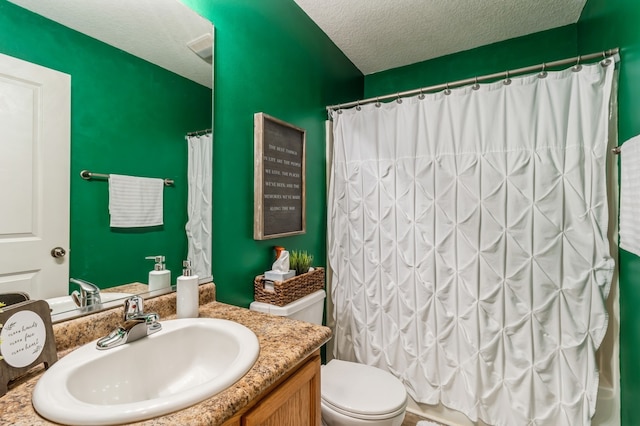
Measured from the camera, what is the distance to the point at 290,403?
2.80 feet

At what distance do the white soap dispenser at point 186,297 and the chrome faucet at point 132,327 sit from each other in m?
0.12

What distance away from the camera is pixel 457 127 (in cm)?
170

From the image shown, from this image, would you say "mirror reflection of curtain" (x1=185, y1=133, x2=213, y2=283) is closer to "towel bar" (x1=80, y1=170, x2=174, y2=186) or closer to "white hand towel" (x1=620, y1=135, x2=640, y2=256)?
"towel bar" (x1=80, y1=170, x2=174, y2=186)

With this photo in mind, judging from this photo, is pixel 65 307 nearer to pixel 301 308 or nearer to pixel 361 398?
pixel 301 308

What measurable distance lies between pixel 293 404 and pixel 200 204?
803 millimetres

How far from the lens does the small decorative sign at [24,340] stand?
631mm

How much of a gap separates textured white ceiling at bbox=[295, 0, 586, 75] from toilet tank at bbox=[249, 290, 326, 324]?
5.47ft

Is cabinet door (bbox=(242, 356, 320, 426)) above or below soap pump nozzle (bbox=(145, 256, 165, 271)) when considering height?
below

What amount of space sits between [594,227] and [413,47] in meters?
1.60

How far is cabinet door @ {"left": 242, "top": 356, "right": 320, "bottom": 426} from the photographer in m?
0.74

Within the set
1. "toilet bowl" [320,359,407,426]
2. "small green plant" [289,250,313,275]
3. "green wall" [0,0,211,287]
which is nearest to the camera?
"green wall" [0,0,211,287]

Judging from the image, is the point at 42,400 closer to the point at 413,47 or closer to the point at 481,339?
the point at 481,339

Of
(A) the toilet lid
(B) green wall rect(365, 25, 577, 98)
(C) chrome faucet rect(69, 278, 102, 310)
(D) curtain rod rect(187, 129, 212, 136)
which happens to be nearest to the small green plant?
(A) the toilet lid

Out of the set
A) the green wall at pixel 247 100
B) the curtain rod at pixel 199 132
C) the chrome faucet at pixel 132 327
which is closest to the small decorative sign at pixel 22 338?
the chrome faucet at pixel 132 327
